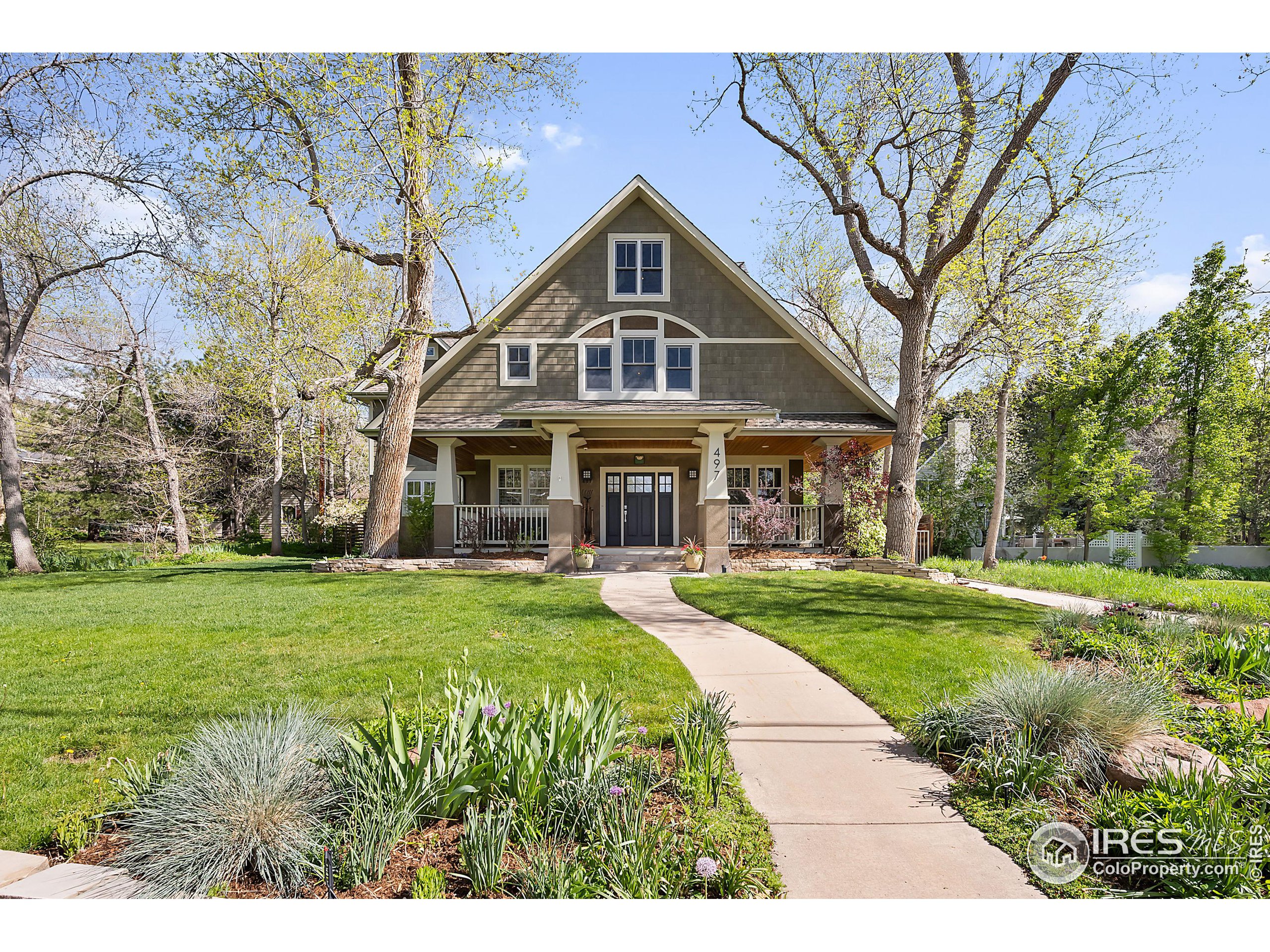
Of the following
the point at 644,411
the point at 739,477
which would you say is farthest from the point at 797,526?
the point at 644,411

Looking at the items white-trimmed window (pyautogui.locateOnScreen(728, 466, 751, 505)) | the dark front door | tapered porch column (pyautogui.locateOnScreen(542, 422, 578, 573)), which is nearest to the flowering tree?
white-trimmed window (pyautogui.locateOnScreen(728, 466, 751, 505))

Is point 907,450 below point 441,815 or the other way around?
the other way around

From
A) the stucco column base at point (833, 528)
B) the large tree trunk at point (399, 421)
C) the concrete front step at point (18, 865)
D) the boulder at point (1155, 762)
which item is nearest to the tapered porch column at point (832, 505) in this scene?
Answer: the stucco column base at point (833, 528)

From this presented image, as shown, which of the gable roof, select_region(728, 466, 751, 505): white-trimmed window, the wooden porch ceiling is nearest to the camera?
Result: the wooden porch ceiling

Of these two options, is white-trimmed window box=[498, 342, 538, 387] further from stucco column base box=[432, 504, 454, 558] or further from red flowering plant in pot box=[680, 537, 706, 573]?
red flowering plant in pot box=[680, 537, 706, 573]

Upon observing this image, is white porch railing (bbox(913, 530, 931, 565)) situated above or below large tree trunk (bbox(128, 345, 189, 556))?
below

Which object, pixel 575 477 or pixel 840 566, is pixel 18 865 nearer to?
pixel 575 477

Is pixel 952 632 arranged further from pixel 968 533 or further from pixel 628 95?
pixel 968 533

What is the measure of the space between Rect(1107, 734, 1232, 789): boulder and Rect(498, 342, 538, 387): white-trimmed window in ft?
44.4

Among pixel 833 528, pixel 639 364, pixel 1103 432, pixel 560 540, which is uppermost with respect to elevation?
pixel 639 364

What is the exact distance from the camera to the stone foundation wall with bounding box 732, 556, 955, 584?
12.2m

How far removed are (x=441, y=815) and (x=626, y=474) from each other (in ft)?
45.2

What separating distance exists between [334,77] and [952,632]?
11.9 metres

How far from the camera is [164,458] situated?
18547 millimetres
